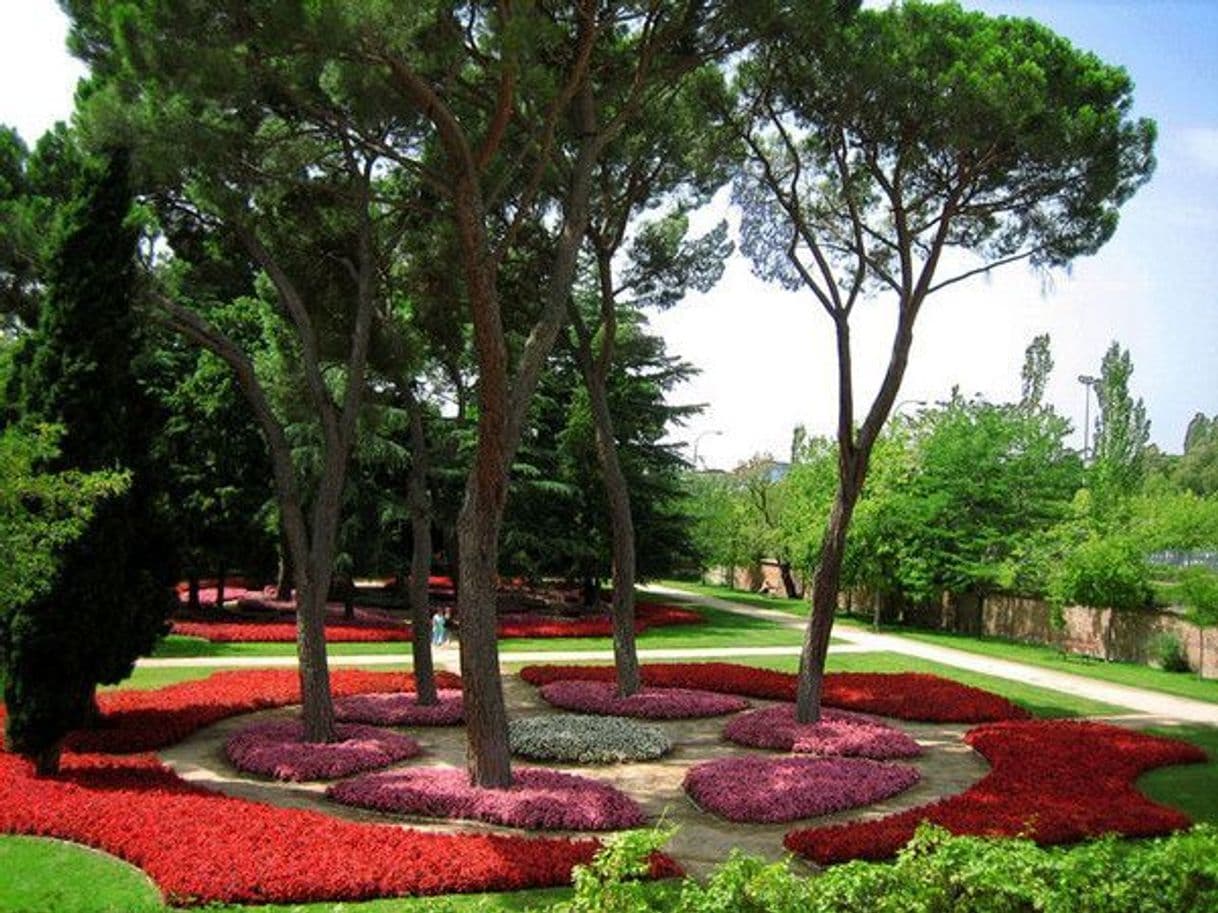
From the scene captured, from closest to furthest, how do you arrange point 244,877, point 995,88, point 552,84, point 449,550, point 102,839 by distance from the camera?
point 244,877 < point 102,839 < point 552,84 < point 995,88 < point 449,550

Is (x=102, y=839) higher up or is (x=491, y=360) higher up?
(x=491, y=360)

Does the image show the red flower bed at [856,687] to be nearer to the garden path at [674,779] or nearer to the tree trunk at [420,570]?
the garden path at [674,779]

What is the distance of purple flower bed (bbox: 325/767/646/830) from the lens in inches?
447

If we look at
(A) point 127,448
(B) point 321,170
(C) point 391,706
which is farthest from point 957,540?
(A) point 127,448

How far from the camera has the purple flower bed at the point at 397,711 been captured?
17.1 meters

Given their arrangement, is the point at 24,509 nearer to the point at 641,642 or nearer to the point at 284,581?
the point at 641,642

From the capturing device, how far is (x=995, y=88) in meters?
15.6

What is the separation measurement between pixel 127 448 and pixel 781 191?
1127 cm

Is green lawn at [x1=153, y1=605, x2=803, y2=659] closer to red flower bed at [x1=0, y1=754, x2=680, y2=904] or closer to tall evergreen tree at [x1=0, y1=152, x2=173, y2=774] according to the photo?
tall evergreen tree at [x1=0, y1=152, x2=173, y2=774]

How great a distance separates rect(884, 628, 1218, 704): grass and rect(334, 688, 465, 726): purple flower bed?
15.7 meters

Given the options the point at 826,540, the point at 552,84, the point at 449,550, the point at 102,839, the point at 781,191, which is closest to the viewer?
the point at 102,839

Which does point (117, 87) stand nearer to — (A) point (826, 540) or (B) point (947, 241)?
(A) point (826, 540)


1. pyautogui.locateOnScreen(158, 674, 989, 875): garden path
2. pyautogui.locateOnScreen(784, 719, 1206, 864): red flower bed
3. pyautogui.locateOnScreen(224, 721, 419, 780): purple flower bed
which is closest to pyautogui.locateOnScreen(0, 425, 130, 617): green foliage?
pyautogui.locateOnScreen(158, 674, 989, 875): garden path

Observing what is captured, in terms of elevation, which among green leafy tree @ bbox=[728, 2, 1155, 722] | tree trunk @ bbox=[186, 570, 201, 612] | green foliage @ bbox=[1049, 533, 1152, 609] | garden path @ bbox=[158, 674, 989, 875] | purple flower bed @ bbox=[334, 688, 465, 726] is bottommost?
garden path @ bbox=[158, 674, 989, 875]
